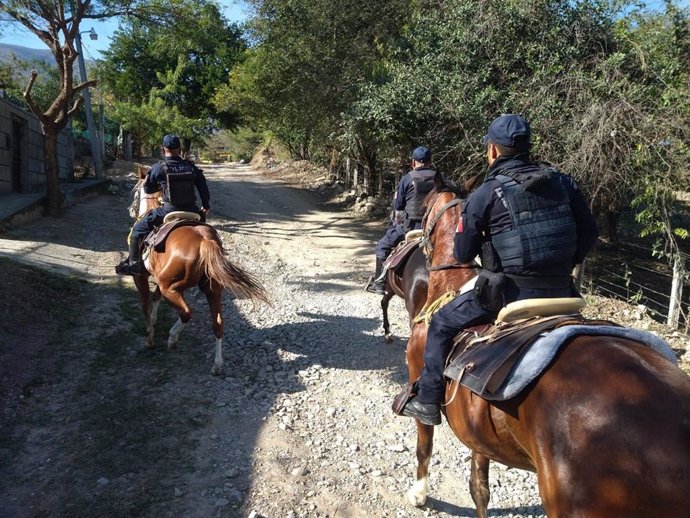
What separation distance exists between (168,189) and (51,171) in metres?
8.11

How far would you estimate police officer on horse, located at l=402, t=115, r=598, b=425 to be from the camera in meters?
2.69

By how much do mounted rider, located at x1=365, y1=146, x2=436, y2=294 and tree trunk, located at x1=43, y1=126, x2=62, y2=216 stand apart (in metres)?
9.62

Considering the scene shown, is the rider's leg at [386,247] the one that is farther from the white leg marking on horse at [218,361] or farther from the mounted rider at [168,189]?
the mounted rider at [168,189]

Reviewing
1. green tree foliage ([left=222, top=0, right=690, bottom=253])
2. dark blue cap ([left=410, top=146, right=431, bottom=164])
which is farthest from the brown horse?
green tree foliage ([left=222, top=0, right=690, bottom=253])

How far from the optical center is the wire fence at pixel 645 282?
25.6ft

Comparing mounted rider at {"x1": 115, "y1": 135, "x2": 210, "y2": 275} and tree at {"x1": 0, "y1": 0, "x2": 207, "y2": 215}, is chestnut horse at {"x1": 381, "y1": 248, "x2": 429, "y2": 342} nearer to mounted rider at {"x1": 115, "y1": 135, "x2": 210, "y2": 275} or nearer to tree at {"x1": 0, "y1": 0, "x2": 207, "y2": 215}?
mounted rider at {"x1": 115, "y1": 135, "x2": 210, "y2": 275}

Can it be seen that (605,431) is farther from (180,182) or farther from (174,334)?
(180,182)

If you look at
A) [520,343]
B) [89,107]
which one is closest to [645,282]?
[520,343]

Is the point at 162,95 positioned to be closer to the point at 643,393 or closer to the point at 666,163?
the point at 666,163

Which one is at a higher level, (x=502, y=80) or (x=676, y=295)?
(x=502, y=80)

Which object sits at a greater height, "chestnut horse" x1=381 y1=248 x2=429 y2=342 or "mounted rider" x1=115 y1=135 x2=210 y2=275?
"mounted rider" x1=115 y1=135 x2=210 y2=275

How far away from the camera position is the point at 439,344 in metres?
3.14

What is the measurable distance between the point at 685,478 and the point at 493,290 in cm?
120

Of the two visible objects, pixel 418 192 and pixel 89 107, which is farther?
pixel 89 107
